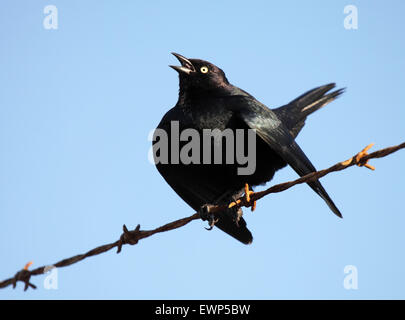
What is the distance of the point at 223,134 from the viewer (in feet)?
15.3

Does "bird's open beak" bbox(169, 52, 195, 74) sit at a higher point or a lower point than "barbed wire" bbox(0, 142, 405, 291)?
higher

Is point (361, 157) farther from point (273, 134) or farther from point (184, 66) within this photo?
point (184, 66)

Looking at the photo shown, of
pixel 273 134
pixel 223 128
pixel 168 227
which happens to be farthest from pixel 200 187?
pixel 168 227

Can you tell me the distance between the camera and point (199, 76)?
5.41 meters

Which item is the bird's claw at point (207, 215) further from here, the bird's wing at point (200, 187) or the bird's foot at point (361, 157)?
the bird's foot at point (361, 157)

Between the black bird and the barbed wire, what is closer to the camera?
the barbed wire

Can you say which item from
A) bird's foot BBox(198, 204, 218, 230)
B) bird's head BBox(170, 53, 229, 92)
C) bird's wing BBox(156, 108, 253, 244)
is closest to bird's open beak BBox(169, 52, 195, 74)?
bird's head BBox(170, 53, 229, 92)

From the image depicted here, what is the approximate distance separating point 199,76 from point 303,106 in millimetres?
1748

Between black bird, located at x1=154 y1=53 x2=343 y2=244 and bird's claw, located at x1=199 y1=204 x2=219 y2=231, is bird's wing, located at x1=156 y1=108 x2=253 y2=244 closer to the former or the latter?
black bird, located at x1=154 y1=53 x2=343 y2=244

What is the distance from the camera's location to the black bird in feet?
15.4
